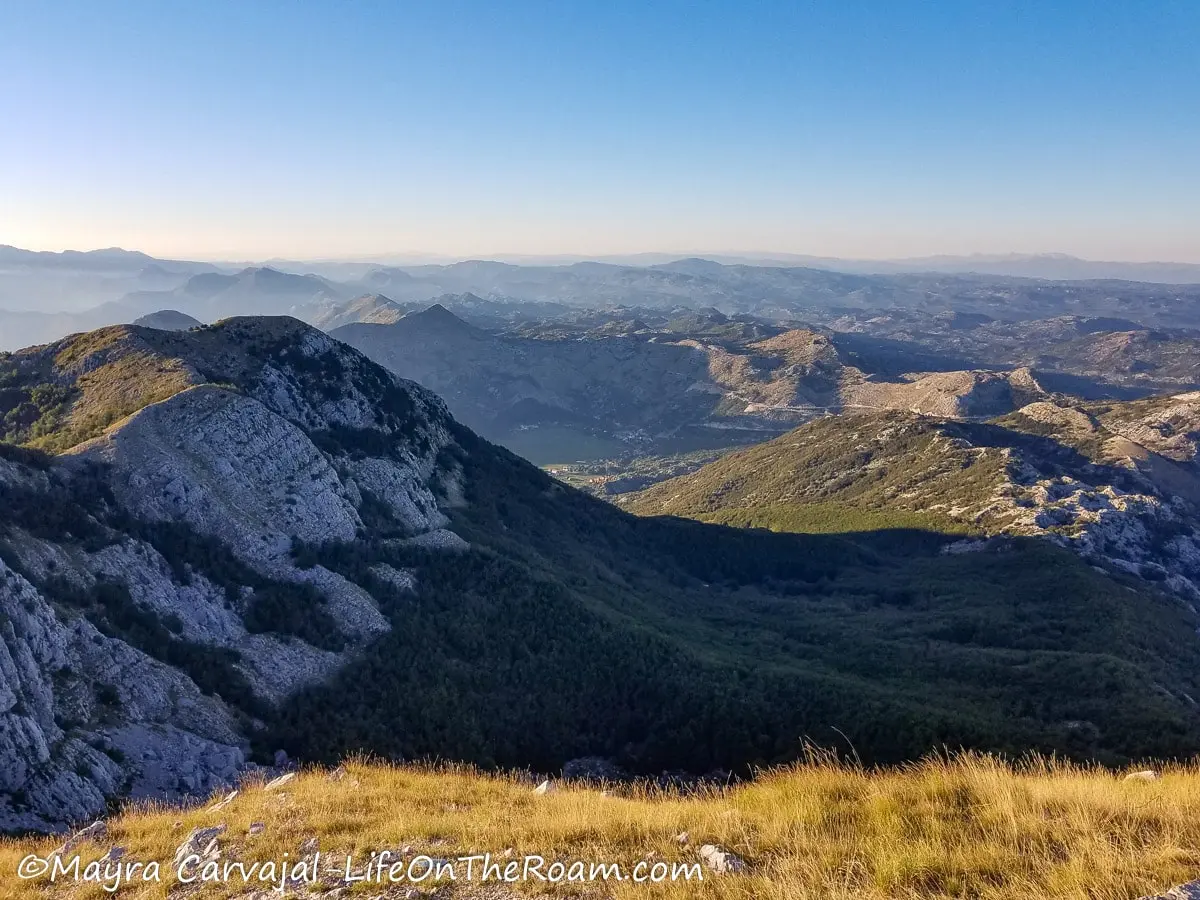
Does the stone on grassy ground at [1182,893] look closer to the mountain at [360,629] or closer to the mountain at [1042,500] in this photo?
the mountain at [360,629]

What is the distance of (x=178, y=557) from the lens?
1953 inches

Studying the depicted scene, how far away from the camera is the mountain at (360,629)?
35969 mm

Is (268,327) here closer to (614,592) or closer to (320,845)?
(614,592)

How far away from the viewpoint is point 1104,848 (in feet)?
34.4

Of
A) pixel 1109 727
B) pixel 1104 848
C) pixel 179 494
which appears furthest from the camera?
pixel 179 494

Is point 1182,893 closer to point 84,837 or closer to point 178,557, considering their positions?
point 84,837

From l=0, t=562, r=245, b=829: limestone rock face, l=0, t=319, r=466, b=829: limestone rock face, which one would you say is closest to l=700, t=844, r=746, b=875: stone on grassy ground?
l=0, t=562, r=245, b=829: limestone rock face

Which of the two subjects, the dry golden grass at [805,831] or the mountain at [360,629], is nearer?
the dry golden grass at [805,831]

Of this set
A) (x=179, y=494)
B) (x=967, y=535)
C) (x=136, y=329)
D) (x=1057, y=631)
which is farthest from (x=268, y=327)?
(x=967, y=535)

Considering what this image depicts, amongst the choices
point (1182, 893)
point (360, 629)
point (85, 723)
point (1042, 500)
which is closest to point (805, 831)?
point (1182, 893)

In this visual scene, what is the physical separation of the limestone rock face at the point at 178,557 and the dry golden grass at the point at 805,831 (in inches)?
603

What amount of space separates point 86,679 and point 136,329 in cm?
6621

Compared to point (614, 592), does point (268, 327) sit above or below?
above

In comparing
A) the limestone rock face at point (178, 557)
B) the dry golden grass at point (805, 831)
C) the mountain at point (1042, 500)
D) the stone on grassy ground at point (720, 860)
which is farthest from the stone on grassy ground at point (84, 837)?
the mountain at point (1042, 500)
